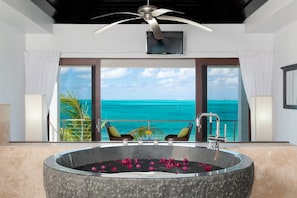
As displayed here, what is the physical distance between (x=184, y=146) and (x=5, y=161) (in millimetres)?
1660

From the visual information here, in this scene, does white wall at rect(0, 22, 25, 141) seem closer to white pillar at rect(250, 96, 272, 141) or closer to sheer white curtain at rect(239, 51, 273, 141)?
sheer white curtain at rect(239, 51, 273, 141)

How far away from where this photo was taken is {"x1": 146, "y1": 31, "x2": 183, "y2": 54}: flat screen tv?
20.8 ft

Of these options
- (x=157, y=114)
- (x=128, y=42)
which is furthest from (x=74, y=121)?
(x=157, y=114)

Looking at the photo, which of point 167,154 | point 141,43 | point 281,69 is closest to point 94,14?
point 141,43

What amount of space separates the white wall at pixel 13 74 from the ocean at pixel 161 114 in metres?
1.22

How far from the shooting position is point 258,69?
6426 millimetres

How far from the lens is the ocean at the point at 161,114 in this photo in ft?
24.1

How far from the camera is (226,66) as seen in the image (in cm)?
675

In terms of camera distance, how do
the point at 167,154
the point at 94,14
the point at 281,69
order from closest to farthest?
the point at 167,154
the point at 281,69
the point at 94,14

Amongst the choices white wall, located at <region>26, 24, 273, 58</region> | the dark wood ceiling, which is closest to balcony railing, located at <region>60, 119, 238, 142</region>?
white wall, located at <region>26, 24, 273, 58</region>

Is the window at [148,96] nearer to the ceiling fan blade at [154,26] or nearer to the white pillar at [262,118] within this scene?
the white pillar at [262,118]

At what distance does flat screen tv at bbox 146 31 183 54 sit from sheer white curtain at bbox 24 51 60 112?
1.46 m

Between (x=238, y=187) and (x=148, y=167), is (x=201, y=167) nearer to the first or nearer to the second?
(x=148, y=167)

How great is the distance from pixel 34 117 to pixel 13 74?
27.2 inches
